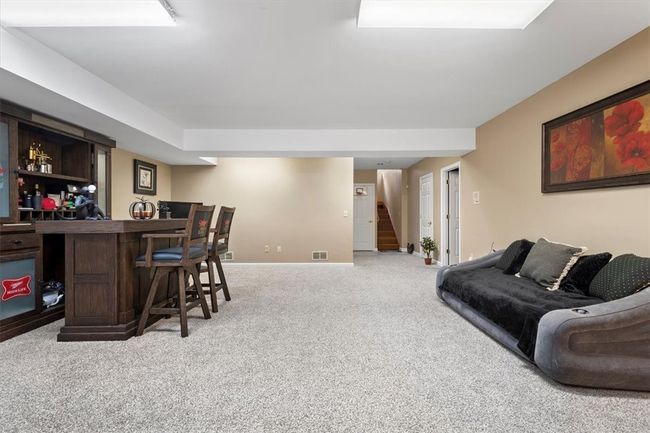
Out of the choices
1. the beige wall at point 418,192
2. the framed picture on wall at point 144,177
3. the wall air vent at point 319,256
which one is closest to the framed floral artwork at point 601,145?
the beige wall at point 418,192

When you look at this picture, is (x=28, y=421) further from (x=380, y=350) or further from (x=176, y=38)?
(x=176, y=38)

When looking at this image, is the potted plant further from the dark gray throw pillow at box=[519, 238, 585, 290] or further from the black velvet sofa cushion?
the dark gray throw pillow at box=[519, 238, 585, 290]

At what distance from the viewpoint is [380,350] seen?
2398mm

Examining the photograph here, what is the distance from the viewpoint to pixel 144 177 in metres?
5.71

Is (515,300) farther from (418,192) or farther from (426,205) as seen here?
(418,192)

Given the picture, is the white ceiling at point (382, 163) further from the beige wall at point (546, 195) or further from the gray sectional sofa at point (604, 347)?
the gray sectional sofa at point (604, 347)

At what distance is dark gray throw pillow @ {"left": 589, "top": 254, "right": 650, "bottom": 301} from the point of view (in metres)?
2.05

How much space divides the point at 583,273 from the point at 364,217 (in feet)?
23.2

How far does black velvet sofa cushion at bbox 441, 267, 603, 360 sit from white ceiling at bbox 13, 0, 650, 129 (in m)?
2.01

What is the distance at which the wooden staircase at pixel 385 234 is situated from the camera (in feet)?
31.8

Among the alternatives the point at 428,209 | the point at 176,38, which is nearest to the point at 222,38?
the point at 176,38

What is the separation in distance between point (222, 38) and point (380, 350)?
108 inches

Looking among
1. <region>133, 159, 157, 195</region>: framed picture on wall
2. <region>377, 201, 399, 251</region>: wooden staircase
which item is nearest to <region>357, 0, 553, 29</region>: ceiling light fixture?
<region>133, 159, 157, 195</region>: framed picture on wall

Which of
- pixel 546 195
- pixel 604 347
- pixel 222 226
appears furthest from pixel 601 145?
pixel 222 226
